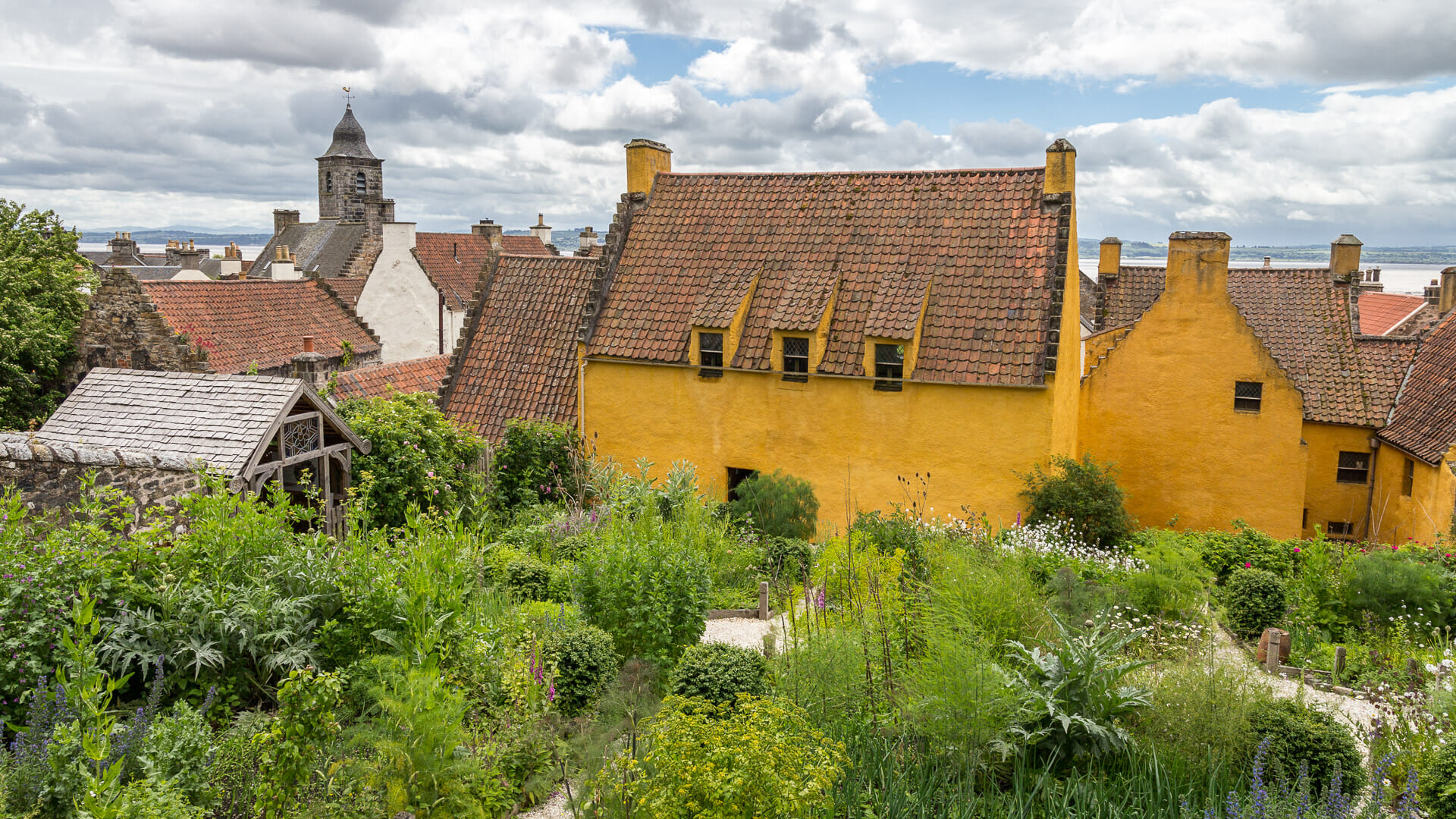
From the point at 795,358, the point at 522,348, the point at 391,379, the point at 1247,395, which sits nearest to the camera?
the point at 795,358

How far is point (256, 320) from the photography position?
24.7 meters

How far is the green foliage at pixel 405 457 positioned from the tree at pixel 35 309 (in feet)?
24.5

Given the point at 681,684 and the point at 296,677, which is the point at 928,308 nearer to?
the point at 681,684

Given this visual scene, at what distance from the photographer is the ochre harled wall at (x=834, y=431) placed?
54.5 ft

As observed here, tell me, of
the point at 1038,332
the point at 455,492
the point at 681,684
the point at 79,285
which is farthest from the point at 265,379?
the point at 1038,332

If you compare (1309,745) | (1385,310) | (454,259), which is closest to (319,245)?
(454,259)

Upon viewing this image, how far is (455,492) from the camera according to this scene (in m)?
16.6

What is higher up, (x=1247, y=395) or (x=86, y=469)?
(x=1247, y=395)

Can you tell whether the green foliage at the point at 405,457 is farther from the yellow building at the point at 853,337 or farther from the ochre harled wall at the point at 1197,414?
the ochre harled wall at the point at 1197,414

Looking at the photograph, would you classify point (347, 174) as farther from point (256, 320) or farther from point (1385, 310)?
point (1385, 310)

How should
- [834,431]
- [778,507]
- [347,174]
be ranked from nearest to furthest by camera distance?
[778,507], [834,431], [347,174]

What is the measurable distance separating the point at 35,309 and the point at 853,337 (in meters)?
16.6

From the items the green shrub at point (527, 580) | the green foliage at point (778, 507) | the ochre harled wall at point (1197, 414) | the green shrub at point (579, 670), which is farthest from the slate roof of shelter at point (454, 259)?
the green shrub at point (579, 670)

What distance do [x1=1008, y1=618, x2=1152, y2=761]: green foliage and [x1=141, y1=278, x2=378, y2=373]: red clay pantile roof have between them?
1983 centimetres
